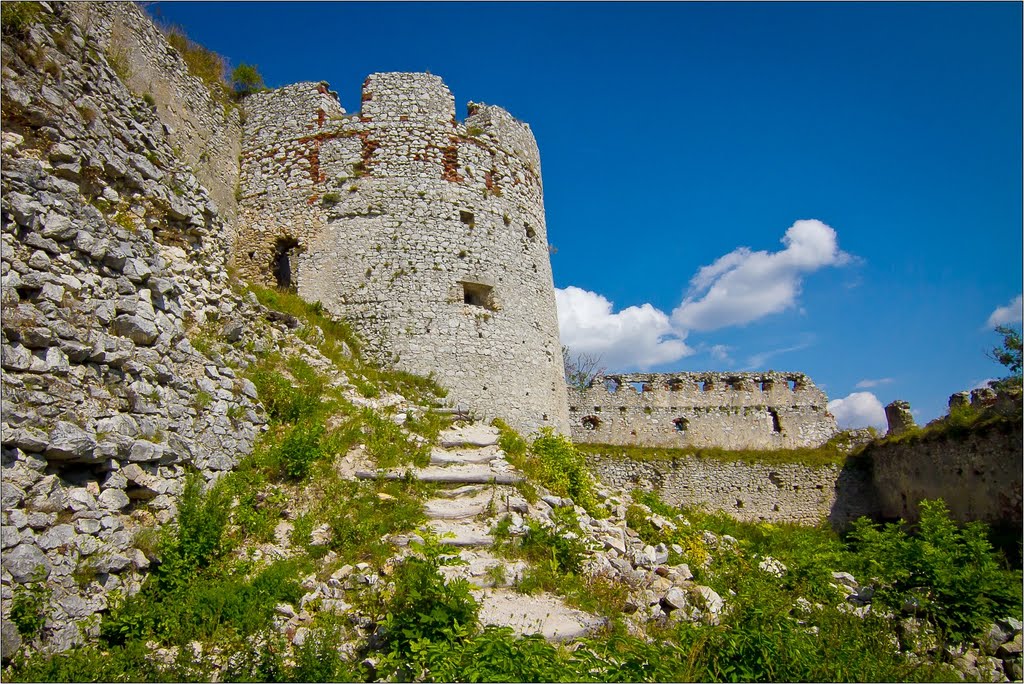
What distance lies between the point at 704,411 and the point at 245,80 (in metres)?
19.5

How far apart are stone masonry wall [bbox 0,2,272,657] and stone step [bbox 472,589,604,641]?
3.25 metres

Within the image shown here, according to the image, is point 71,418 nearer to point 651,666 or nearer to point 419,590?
point 419,590

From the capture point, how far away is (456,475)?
7.96 m

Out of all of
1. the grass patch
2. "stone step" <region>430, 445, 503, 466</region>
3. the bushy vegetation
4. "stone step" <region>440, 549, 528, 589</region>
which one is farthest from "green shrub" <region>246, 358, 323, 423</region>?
the grass patch

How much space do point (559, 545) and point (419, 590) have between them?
2214 mm

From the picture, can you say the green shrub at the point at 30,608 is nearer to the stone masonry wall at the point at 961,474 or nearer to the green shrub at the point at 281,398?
the green shrub at the point at 281,398

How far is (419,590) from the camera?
510 cm

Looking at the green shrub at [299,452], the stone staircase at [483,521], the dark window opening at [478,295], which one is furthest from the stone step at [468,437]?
the dark window opening at [478,295]

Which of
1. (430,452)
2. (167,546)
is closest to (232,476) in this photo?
(167,546)

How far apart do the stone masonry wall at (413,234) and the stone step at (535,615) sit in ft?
21.0

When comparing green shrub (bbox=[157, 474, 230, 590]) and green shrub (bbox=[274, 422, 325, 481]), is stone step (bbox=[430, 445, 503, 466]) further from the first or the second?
green shrub (bbox=[157, 474, 230, 590])

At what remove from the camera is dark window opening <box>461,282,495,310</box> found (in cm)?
1312

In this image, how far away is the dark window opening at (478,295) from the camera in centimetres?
1312

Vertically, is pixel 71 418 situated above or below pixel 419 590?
above
